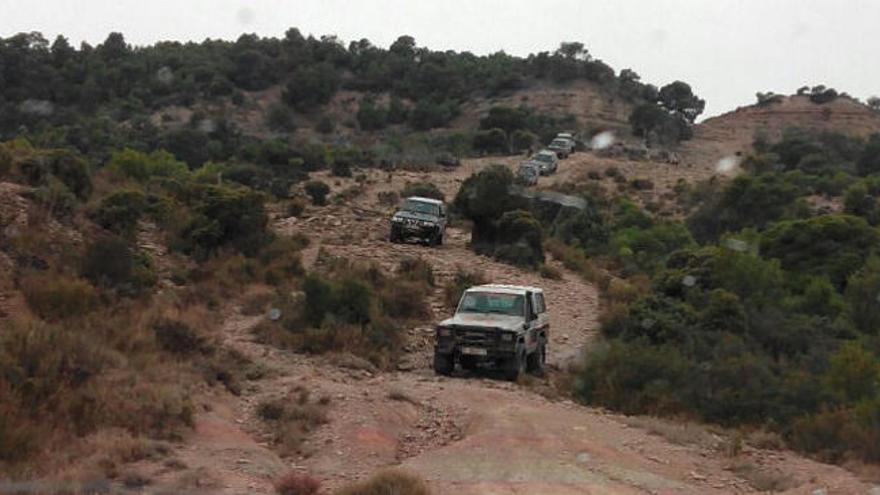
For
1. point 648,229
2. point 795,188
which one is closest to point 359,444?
point 648,229

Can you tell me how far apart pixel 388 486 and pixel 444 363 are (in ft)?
27.9

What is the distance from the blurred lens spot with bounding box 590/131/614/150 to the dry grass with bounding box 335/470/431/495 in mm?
68250

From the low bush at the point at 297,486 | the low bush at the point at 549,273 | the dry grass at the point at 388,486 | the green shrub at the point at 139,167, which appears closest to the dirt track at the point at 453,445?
the low bush at the point at 297,486

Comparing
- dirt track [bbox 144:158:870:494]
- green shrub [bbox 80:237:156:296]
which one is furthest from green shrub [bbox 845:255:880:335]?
green shrub [bbox 80:237:156:296]

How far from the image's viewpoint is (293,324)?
21578 mm

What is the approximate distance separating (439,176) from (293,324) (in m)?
36.6

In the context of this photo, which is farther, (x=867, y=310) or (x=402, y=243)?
(x=402, y=243)

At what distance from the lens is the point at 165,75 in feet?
273

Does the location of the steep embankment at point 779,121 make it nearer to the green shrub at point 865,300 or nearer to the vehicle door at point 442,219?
the vehicle door at point 442,219

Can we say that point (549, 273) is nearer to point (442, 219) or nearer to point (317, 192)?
point (442, 219)

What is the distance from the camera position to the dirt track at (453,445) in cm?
1224

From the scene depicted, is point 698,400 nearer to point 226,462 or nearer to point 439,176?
point 226,462

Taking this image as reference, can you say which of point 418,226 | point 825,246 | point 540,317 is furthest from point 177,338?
point 825,246

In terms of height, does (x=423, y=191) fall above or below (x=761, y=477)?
above
